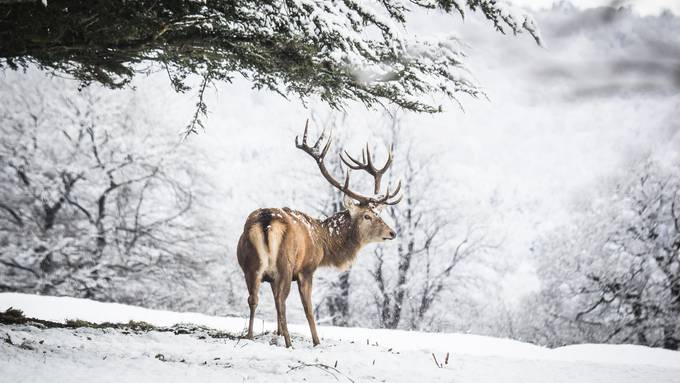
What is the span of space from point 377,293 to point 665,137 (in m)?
16.8

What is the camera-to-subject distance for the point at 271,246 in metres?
5.04

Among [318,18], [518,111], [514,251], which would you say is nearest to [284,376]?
[318,18]

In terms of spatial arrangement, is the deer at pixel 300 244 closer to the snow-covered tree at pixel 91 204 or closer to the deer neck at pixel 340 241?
the deer neck at pixel 340 241

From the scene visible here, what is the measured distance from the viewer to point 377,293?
62.3 feet

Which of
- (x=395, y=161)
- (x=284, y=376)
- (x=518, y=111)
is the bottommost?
(x=284, y=376)

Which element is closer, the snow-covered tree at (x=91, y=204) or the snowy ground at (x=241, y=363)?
the snowy ground at (x=241, y=363)

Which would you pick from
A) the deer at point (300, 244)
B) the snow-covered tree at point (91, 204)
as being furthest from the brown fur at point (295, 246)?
the snow-covered tree at point (91, 204)

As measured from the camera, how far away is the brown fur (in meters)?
5.03

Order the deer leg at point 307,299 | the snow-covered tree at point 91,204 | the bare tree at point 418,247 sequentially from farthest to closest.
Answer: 1. the bare tree at point 418,247
2. the snow-covered tree at point 91,204
3. the deer leg at point 307,299

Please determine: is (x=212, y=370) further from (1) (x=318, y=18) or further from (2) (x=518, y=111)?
(2) (x=518, y=111)

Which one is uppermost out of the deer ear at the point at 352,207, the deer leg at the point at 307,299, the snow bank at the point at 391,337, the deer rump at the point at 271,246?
the deer ear at the point at 352,207

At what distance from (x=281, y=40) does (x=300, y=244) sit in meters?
2.37

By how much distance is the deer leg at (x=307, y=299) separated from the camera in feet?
17.0

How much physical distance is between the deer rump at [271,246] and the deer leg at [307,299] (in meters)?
0.16
